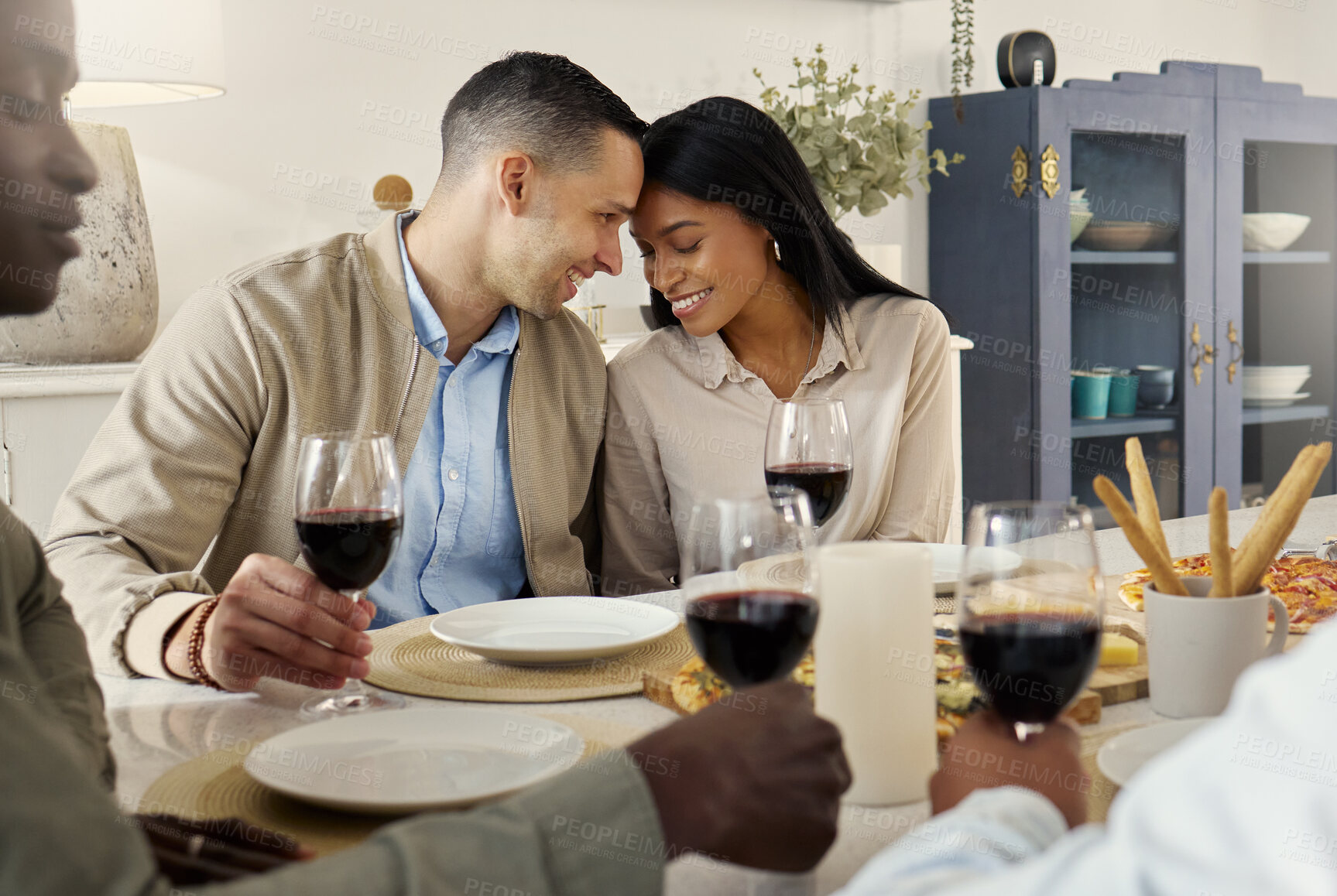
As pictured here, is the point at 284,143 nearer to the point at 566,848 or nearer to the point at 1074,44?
the point at 566,848

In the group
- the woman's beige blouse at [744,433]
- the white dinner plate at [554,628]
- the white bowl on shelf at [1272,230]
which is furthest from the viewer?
the white bowl on shelf at [1272,230]

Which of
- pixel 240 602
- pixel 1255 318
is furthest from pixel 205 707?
pixel 1255 318

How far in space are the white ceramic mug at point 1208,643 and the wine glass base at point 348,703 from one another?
0.63 m

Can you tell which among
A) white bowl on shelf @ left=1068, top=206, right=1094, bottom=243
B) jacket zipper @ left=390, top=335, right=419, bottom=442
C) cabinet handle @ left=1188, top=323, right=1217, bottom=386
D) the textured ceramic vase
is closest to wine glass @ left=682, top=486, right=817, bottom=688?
jacket zipper @ left=390, top=335, right=419, bottom=442

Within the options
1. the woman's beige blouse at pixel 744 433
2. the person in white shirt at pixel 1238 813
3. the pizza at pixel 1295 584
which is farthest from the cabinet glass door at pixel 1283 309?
the person in white shirt at pixel 1238 813

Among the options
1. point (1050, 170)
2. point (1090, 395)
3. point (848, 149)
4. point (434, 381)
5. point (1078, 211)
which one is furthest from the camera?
point (1090, 395)

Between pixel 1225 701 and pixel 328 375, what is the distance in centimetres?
119

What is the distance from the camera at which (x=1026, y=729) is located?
2.50 ft

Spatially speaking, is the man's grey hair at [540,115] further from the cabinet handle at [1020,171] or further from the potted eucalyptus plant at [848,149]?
the cabinet handle at [1020,171]

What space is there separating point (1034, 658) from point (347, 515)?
1.91ft

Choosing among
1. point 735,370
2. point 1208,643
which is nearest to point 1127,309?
point 735,370

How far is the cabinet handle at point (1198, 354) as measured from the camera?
382 centimetres

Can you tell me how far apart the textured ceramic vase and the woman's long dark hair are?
93 centimetres

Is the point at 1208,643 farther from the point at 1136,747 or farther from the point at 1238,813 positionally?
the point at 1238,813
